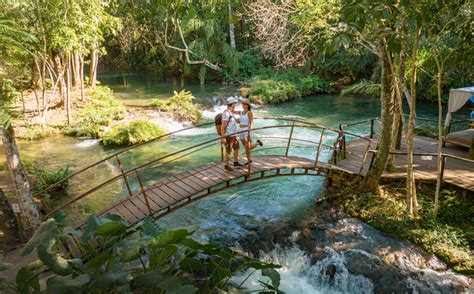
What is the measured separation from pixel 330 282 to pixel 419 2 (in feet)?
16.9

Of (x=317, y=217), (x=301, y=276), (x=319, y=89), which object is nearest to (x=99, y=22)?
(x=317, y=217)

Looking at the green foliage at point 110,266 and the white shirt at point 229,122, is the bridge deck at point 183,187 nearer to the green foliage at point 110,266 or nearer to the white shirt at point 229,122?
the white shirt at point 229,122

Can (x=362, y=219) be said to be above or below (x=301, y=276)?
above

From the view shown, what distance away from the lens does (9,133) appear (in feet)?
22.5

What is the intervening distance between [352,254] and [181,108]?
14340mm

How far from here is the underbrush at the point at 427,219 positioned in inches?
287

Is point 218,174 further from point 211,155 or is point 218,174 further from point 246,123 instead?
point 211,155

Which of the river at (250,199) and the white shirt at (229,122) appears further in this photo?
the white shirt at (229,122)

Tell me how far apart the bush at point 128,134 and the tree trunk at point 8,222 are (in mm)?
8173

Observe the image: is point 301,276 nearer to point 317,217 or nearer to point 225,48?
point 317,217

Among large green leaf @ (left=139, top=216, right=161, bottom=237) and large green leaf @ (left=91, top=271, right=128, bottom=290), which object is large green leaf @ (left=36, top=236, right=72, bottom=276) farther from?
large green leaf @ (left=139, top=216, right=161, bottom=237)

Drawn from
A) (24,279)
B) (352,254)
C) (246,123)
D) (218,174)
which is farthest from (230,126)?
(24,279)

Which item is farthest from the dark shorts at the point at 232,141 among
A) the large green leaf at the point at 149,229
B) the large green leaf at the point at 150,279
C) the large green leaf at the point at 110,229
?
the large green leaf at the point at 150,279

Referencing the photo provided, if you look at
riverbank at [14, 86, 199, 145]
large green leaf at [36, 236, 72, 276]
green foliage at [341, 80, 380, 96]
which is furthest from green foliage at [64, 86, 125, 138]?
large green leaf at [36, 236, 72, 276]
